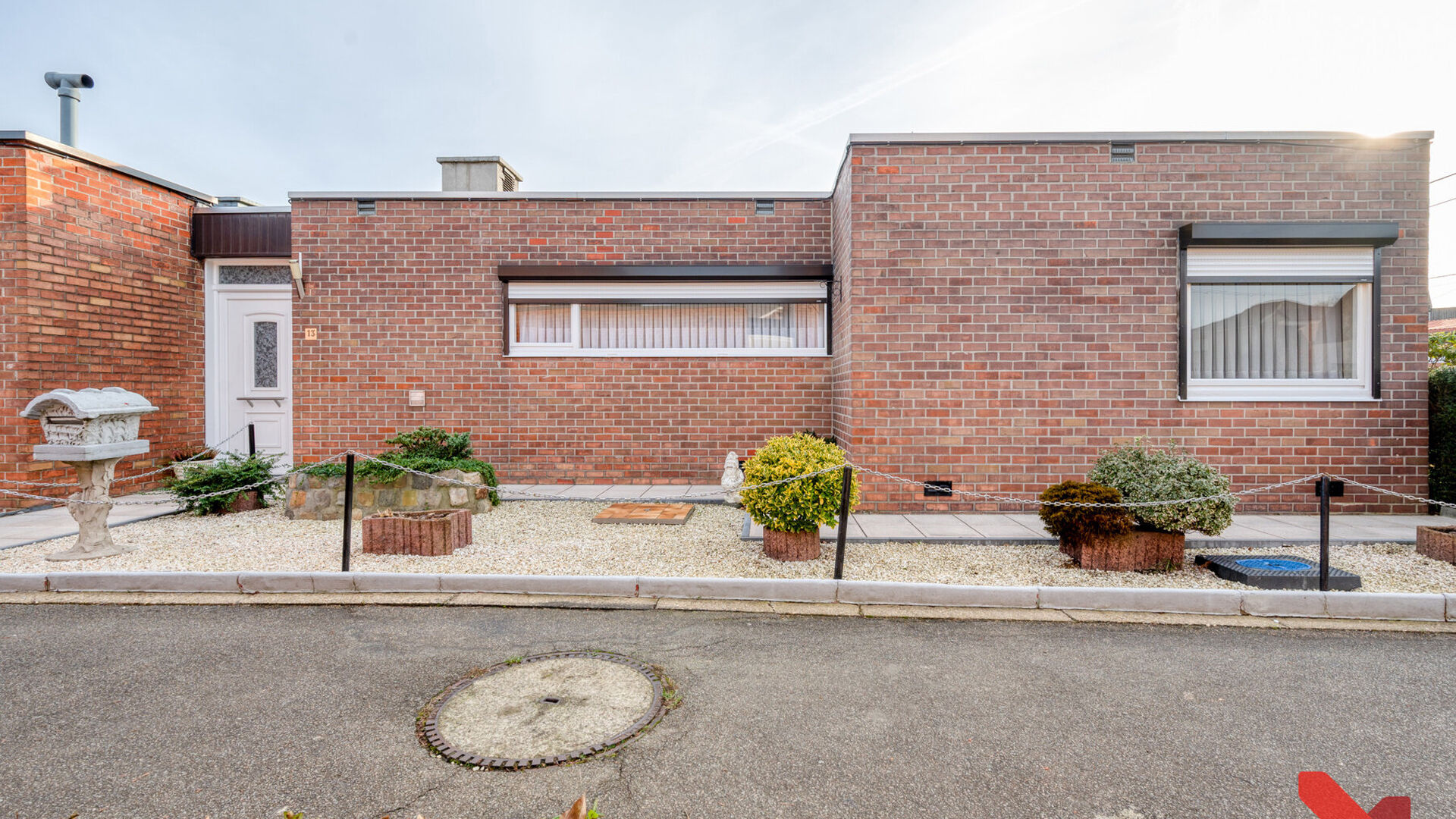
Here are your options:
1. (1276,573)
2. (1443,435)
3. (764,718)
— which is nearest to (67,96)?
(764,718)

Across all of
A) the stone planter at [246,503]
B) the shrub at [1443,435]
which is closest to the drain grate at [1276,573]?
the shrub at [1443,435]

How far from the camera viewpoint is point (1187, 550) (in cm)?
620

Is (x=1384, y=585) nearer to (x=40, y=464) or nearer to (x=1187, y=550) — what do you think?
(x=1187, y=550)

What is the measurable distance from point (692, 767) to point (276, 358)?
10383mm

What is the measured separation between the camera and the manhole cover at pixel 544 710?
113 inches

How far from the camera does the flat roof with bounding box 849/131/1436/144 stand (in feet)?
24.8

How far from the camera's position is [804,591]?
16.5ft

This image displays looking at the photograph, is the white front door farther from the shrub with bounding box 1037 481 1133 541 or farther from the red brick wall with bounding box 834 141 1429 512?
the shrub with bounding box 1037 481 1133 541

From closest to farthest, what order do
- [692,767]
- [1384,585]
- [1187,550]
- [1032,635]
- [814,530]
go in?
1. [692,767]
2. [1032,635]
3. [1384,585]
4. [814,530]
5. [1187,550]

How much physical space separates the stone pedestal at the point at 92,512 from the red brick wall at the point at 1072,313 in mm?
7452

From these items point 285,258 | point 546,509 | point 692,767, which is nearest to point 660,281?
point 546,509

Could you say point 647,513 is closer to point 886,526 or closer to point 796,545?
point 796,545

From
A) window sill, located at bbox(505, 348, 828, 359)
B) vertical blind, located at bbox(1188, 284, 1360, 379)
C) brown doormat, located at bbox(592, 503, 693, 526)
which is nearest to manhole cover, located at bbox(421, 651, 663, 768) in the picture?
brown doormat, located at bbox(592, 503, 693, 526)

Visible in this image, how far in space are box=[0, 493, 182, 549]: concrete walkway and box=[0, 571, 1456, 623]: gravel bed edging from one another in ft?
6.08
